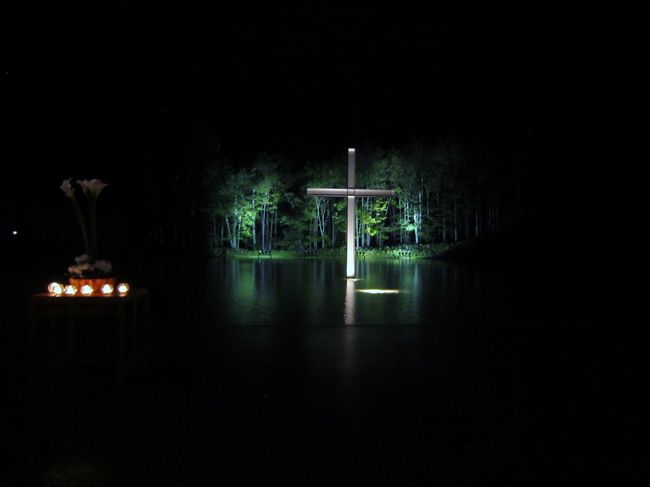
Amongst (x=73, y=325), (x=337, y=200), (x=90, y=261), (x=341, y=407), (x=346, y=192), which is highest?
(x=337, y=200)

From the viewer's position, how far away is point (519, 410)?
425 cm

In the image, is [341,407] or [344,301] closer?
[341,407]

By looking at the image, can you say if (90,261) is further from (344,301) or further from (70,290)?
(344,301)

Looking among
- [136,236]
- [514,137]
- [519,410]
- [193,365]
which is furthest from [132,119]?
[519,410]

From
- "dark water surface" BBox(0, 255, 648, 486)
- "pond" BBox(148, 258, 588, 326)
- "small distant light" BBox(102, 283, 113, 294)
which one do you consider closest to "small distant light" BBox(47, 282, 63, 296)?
"small distant light" BBox(102, 283, 113, 294)

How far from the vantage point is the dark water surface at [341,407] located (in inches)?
126

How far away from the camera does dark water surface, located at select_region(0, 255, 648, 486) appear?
10.5 feet

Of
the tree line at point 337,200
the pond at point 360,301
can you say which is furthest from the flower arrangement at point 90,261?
the tree line at point 337,200

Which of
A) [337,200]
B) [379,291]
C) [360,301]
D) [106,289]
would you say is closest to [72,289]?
[106,289]

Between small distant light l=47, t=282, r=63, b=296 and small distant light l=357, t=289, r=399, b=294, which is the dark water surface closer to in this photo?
small distant light l=47, t=282, r=63, b=296

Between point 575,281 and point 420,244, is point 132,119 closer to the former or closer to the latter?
point 420,244

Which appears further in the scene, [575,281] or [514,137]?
[514,137]

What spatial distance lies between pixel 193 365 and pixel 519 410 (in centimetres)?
289

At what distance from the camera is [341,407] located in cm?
428
